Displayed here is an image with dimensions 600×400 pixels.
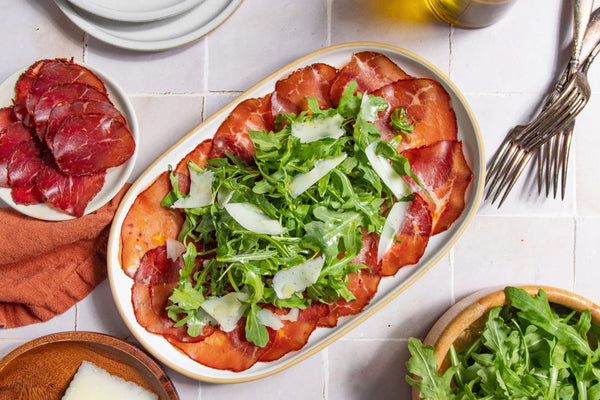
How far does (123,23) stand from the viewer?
116cm

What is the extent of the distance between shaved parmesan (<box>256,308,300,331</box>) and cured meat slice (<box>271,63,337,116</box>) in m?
0.46

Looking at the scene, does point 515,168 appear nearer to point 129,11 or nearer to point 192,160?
point 192,160

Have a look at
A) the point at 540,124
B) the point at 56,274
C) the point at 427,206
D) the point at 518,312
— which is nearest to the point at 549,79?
the point at 540,124

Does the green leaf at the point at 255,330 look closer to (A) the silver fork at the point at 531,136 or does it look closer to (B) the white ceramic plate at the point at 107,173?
(B) the white ceramic plate at the point at 107,173

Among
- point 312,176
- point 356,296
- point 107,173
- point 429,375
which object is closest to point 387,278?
point 356,296

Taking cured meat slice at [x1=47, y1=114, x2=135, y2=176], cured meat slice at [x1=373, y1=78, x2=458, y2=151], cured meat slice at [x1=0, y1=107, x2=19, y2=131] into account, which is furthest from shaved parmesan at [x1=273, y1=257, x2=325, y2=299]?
cured meat slice at [x1=0, y1=107, x2=19, y2=131]

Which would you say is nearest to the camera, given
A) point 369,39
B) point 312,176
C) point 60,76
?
point 312,176

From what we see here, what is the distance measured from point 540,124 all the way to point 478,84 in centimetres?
18

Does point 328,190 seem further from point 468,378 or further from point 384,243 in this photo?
point 468,378

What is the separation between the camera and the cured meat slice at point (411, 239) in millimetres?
1111

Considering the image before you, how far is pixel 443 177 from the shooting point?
44.3 inches

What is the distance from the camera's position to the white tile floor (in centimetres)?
122

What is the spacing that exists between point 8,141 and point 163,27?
442 mm

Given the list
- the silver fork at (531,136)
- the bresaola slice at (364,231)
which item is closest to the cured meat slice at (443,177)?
the bresaola slice at (364,231)
